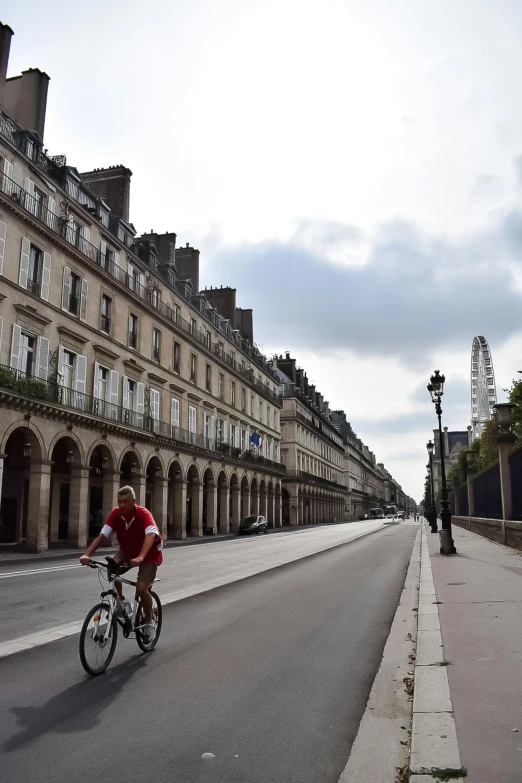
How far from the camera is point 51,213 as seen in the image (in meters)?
28.2

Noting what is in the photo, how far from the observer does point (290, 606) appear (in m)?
10.1

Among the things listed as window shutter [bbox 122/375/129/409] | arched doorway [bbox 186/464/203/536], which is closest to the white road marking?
window shutter [bbox 122/375/129/409]

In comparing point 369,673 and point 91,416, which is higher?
point 91,416

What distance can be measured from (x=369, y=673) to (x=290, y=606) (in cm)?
412

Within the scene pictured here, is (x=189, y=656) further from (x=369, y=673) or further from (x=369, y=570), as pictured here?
(x=369, y=570)

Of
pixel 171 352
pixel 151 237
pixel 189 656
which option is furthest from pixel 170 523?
pixel 189 656

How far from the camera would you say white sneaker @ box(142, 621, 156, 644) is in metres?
6.55

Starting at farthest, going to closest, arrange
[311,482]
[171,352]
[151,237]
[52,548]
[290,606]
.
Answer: [311,482] < [151,237] < [171,352] < [52,548] < [290,606]

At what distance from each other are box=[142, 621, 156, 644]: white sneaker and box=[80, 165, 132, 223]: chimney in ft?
112

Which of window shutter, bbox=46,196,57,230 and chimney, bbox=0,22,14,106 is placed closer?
chimney, bbox=0,22,14,106

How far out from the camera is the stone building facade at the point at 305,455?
77.1m

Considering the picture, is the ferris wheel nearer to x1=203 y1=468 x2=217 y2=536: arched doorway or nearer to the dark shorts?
x1=203 y1=468 x2=217 y2=536: arched doorway

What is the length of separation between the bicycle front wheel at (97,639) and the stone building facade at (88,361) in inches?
747

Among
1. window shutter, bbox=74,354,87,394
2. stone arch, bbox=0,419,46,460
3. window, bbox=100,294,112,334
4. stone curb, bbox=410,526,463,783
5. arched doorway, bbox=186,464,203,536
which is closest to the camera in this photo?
stone curb, bbox=410,526,463,783
